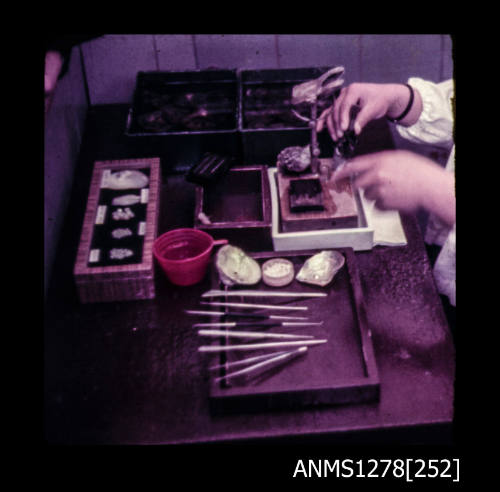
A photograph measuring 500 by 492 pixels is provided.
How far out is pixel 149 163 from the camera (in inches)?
72.1

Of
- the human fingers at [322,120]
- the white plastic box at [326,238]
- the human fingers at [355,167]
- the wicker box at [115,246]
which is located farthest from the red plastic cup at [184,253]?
the human fingers at [322,120]

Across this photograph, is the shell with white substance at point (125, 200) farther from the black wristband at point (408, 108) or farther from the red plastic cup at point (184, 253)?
the black wristband at point (408, 108)

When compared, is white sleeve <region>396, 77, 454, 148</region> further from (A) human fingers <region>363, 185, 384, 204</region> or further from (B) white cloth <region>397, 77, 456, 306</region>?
(A) human fingers <region>363, 185, 384, 204</region>

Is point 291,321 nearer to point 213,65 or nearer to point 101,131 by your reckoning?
point 101,131

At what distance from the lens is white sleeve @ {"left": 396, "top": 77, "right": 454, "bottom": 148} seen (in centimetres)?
194

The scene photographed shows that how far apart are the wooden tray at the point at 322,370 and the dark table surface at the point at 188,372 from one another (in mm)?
32

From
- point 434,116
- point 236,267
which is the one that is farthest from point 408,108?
point 236,267

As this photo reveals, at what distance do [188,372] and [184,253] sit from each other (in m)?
0.37

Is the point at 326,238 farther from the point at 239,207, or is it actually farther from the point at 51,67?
the point at 51,67

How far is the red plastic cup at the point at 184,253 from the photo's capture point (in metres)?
1.50

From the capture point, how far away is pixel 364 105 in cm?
183

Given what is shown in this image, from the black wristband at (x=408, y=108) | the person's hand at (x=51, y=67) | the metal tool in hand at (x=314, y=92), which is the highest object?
the person's hand at (x=51, y=67)

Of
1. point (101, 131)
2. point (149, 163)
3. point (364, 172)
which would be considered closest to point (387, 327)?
point (364, 172)

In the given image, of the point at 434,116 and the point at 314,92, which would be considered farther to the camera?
the point at 434,116
